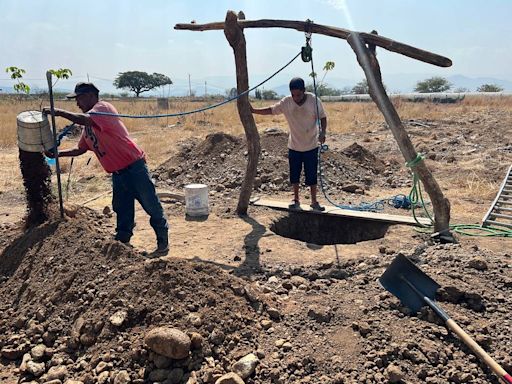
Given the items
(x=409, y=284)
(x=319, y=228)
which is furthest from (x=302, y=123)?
(x=409, y=284)

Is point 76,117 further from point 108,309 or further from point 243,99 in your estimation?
point 243,99

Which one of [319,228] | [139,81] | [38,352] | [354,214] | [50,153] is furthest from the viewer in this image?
[139,81]

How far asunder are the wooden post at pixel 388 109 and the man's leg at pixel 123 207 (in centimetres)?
249

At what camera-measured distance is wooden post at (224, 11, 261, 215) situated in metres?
5.17

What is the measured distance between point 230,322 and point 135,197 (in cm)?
202

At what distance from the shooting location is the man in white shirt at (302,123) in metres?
5.05

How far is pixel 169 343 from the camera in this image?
8.16 ft

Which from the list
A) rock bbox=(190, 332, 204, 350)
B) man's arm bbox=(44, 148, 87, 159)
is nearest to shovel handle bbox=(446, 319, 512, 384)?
rock bbox=(190, 332, 204, 350)

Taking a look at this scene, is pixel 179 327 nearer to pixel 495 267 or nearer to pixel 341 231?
pixel 495 267

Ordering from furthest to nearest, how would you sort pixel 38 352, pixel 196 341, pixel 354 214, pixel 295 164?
1. pixel 295 164
2. pixel 354 214
3. pixel 38 352
4. pixel 196 341

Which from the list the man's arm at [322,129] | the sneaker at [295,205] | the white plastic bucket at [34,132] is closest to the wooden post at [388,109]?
the man's arm at [322,129]

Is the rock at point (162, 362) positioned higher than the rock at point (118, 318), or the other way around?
the rock at point (118, 318)

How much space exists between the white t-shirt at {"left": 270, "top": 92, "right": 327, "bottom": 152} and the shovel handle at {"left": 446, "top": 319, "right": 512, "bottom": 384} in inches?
118

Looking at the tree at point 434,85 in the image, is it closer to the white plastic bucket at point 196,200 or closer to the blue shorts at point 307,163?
the blue shorts at point 307,163
